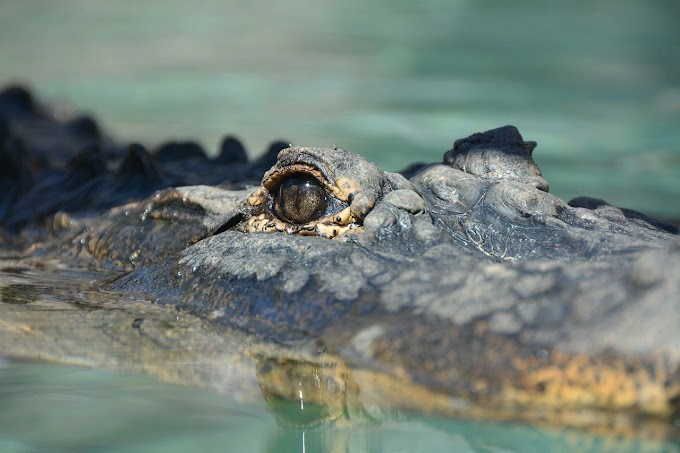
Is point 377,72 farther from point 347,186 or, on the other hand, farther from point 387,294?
point 387,294

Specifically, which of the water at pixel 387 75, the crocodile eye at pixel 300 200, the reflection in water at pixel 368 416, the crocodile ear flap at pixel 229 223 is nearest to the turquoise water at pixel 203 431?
the reflection in water at pixel 368 416

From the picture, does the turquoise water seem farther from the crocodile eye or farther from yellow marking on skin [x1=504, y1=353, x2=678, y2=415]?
the crocodile eye

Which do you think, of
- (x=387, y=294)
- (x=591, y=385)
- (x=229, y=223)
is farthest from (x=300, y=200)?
(x=591, y=385)

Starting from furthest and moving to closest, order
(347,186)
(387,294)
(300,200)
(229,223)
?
(229,223)
(300,200)
(347,186)
(387,294)

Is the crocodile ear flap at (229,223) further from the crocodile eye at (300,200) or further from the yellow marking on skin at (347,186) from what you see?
the yellow marking on skin at (347,186)

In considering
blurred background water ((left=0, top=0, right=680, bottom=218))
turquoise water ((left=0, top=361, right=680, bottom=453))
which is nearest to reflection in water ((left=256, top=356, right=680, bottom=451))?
turquoise water ((left=0, top=361, right=680, bottom=453))

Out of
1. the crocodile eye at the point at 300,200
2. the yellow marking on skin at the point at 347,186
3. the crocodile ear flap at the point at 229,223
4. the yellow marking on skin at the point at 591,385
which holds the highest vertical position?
the yellow marking on skin at the point at 347,186

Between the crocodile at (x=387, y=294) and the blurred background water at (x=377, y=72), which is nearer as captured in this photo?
the crocodile at (x=387, y=294)

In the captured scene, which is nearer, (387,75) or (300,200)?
(300,200)
